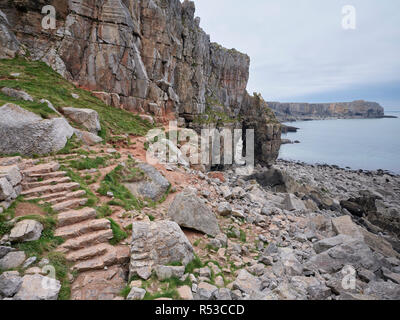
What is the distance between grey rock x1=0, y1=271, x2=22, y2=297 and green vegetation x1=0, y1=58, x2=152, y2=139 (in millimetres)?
11385

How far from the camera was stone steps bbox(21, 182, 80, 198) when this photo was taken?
8.45 metres

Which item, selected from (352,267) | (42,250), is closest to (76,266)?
(42,250)

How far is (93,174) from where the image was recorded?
38.0ft

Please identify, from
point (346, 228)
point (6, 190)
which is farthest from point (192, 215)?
point (346, 228)

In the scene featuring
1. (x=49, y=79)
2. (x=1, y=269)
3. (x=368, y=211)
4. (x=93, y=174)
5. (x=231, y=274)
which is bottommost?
(x=368, y=211)

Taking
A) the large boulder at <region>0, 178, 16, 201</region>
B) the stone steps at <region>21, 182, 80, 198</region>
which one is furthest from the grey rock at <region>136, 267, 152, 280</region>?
the large boulder at <region>0, 178, 16, 201</region>

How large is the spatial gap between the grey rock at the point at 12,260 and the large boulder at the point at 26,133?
705 cm

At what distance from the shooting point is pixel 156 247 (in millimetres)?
7137

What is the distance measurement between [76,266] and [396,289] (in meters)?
11.7

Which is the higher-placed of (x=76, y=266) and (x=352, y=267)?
(x=76, y=266)

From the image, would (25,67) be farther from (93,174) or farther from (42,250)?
(42,250)

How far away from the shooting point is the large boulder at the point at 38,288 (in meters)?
5.06

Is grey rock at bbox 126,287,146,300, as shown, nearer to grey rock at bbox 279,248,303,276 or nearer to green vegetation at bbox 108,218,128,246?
green vegetation at bbox 108,218,128,246

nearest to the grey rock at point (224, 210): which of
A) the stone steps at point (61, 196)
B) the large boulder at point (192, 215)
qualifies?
the large boulder at point (192, 215)
